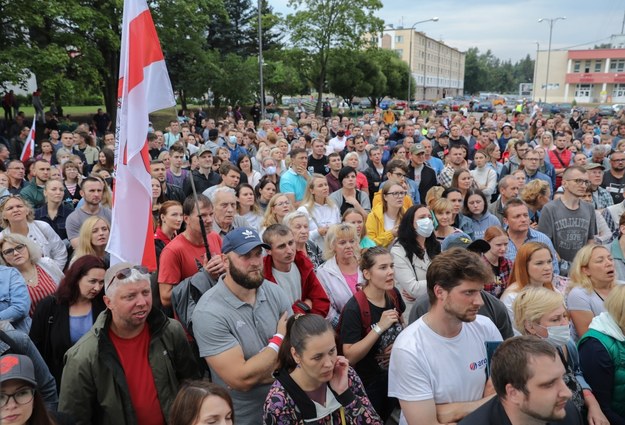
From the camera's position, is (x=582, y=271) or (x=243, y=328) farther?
(x=582, y=271)

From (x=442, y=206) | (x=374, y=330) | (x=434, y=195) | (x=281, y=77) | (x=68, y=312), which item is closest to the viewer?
(x=374, y=330)

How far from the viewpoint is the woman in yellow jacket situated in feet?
19.8

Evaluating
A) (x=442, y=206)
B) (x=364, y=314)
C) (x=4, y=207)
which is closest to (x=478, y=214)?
(x=442, y=206)

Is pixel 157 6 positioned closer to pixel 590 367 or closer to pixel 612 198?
pixel 612 198

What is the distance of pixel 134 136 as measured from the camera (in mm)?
3811

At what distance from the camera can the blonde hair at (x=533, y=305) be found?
10.7ft

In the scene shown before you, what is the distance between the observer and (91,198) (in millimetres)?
5930

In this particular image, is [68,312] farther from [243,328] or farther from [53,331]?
[243,328]

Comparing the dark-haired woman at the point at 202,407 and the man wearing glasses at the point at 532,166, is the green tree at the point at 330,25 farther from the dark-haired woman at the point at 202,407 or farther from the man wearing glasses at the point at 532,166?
the dark-haired woman at the point at 202,407

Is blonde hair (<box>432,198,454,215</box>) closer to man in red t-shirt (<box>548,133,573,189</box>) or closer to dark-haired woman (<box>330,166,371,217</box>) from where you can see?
dark-haired woman (<box>330,166,371,217</box>)

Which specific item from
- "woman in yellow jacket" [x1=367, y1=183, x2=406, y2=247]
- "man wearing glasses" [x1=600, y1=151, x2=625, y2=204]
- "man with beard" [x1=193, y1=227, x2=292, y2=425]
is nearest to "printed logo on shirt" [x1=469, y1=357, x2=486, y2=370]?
"man with beard" [x1=193, y1=227, x2=292, y2=425]

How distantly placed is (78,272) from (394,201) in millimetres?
3693

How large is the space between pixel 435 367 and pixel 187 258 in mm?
2566

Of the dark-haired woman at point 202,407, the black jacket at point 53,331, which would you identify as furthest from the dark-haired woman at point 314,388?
the black jacket at point 53,331
